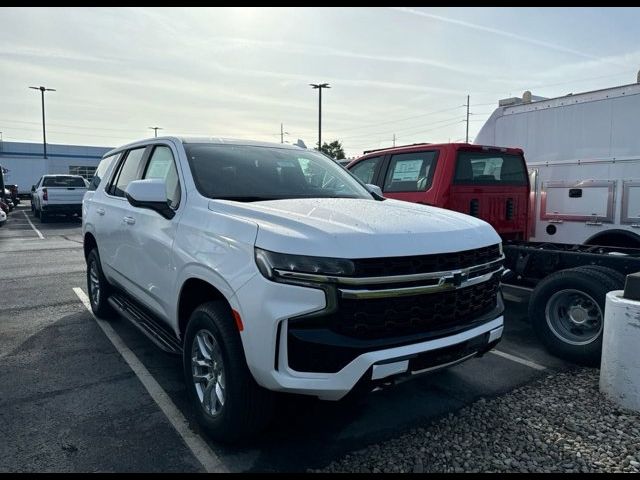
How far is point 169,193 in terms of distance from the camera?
3.63 m

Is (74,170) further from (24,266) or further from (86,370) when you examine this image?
(86,370)

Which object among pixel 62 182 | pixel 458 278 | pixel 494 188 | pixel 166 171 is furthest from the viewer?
pixel 62 182

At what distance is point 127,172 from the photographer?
481 centimetres

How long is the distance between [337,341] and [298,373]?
0.86 ft

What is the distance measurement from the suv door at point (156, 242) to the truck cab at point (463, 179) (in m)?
3.14

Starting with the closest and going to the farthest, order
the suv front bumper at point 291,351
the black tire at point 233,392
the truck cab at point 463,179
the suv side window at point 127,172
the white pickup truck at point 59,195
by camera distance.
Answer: the suv front bumper at point 291,351 < the black tire at point 233,392 < the suv side window at point 127,172 < the truck cab at point 463,179 < the white pickup truck at point 59,195

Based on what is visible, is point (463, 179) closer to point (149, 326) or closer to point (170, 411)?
point (149, 326)

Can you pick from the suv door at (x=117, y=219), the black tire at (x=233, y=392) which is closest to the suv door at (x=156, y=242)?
the suv door at (x=117, y=219)

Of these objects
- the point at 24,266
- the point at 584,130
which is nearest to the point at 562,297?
the point at 584,130

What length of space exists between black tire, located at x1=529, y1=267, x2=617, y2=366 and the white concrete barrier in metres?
0.54

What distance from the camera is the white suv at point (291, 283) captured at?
2436 mm

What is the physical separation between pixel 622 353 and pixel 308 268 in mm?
2546

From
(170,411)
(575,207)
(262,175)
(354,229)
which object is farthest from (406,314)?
(575,207)

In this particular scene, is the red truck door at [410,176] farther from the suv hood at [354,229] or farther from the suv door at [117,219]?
the suv door at [117,219]
